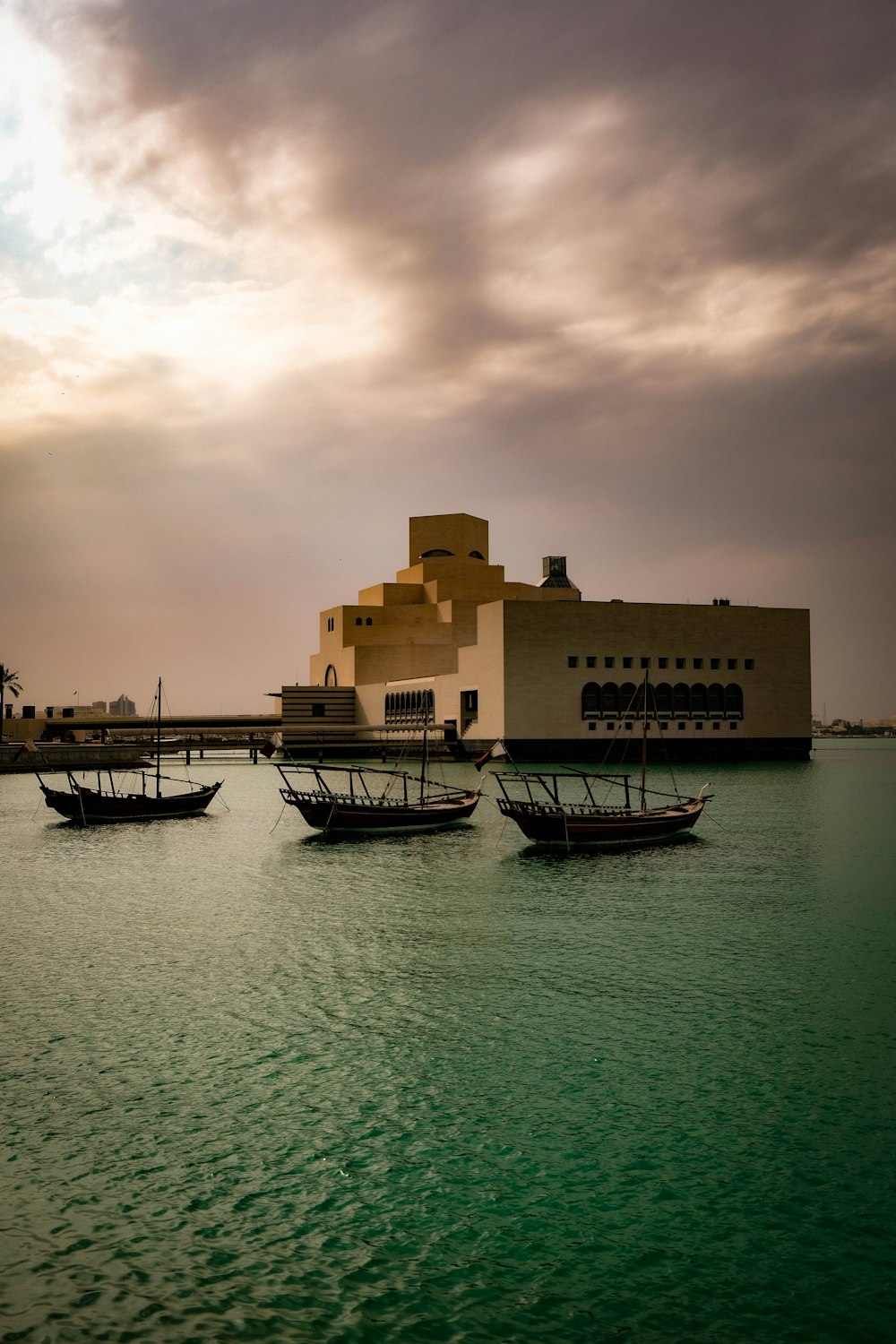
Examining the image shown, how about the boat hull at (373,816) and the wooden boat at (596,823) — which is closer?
the wooden boat at (596,823)

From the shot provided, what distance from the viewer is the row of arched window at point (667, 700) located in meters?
91.4

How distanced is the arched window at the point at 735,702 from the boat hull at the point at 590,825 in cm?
5939

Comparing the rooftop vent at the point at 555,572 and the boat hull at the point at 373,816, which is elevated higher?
the rooftop vent at the point at 555,572

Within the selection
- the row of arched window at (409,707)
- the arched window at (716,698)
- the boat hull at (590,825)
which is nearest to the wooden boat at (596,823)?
the boat hull at (590,825)

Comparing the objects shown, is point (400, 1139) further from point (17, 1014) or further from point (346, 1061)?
point (17, 1014)

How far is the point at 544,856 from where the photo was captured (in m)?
A: 35.7

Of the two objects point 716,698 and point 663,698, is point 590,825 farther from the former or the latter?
point 716,698

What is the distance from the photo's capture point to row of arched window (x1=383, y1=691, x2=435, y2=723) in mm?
105912

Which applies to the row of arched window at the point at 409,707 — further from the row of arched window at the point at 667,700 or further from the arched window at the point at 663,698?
the arched window at the point at 663,698

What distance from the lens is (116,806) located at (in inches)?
2013

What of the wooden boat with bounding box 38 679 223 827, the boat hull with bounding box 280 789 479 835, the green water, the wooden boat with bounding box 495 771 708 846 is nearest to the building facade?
the wooden boat with bounding box 38 679 223 827

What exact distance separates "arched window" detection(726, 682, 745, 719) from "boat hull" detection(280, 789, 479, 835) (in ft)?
189

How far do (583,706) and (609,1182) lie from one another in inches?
3192

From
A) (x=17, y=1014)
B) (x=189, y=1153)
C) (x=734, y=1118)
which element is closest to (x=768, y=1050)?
(x=734, y=1118)
